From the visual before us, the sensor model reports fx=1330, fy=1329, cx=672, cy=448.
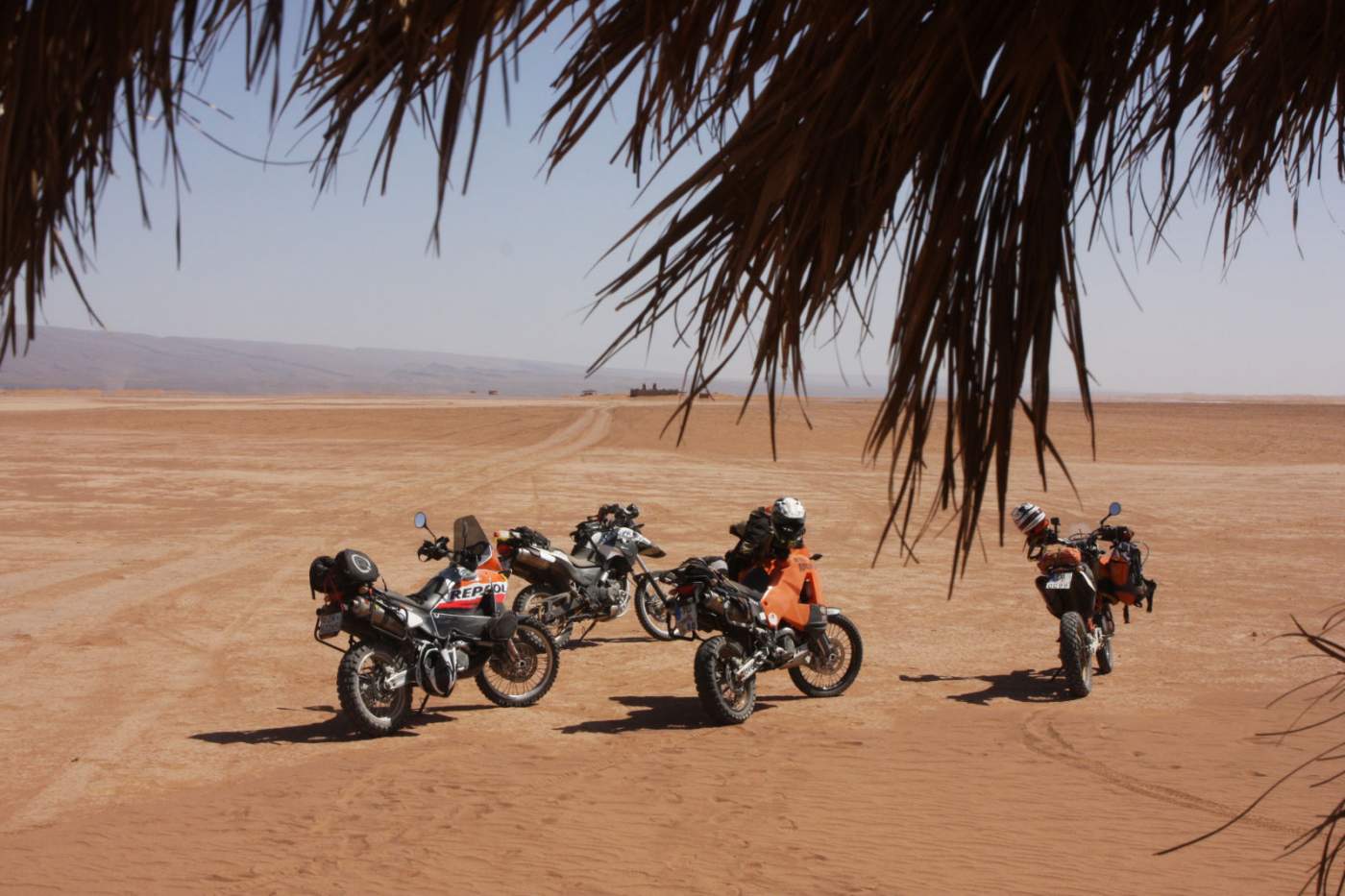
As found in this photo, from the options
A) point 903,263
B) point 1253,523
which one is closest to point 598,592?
point 903,263

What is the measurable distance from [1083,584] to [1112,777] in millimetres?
2459

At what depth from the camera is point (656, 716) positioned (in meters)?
9.38

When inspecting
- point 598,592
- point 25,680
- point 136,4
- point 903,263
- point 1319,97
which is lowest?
point 25,680

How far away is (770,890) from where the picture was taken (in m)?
6.01

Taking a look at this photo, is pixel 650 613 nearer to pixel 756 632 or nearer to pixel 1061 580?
pixel 756 632

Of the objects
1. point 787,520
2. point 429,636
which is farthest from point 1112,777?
point 429,636

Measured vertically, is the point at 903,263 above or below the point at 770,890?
above

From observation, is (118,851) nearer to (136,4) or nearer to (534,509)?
(136,4)

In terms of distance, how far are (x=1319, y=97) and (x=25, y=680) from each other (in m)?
9.73

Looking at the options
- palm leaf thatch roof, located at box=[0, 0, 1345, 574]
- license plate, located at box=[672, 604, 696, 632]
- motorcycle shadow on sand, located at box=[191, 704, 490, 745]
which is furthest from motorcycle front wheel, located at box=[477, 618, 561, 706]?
palm leaf thatch roof, located at box=[0, 0, 1345, 574]

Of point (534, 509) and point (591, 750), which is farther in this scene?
point (534, 509)

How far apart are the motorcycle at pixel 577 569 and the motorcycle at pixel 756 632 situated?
1930mm

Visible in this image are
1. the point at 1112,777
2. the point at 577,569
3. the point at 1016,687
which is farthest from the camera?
the point at 577,569

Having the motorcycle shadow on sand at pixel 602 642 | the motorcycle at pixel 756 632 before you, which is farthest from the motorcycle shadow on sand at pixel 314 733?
the motorcycle shadow on sand at pixel 602 642
